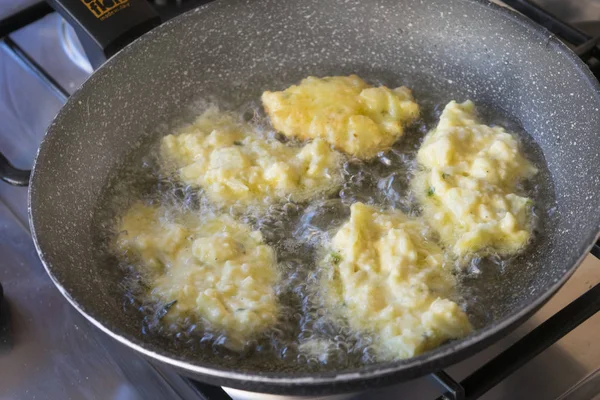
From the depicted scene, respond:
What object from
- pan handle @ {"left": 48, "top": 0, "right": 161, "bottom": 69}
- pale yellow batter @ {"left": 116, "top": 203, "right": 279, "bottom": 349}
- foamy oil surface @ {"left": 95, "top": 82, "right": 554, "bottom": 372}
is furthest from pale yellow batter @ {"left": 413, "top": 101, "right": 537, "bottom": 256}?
pan handle @ {"left": 48, "top": 0, "right": 161, "bottom": 69}

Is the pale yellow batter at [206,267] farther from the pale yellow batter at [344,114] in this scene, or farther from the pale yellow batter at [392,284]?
Answer: the pale yellow batter at [344,114]

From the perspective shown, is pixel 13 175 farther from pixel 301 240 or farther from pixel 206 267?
pixel 301 240

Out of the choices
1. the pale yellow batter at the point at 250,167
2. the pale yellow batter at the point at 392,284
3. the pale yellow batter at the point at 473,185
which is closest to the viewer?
the pale yellow batter at the point at 392,284

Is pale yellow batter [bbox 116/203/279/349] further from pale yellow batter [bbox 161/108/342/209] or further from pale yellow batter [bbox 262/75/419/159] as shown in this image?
pale yellow batter [bbox 262/75/419/159]

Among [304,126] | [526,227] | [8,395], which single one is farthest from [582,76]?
[8,395]

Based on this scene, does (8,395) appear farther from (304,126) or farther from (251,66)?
(251,66)

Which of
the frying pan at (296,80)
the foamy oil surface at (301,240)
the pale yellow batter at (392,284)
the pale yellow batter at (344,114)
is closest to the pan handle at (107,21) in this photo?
the frying pan at (296,80)
